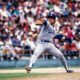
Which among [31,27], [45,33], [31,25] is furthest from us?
[31,25]

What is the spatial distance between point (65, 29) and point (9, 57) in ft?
11.4

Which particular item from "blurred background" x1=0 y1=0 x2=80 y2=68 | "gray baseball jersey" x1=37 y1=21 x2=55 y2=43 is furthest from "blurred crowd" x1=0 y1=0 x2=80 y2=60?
"gray baseball jersey" x1=37 y1=21 x2=55 y2=43

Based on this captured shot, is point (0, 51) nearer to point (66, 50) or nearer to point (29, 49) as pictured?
point (29, 49)

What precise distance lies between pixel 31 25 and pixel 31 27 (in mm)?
218

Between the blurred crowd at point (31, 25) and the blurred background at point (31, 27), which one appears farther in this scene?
the blurred crowd at point (31, 25)

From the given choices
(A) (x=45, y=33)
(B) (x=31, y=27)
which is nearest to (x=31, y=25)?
(B) (x=31, y=27)

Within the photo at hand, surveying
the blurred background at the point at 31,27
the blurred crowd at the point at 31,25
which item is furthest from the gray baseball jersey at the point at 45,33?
the blurred crowd at the point at 31,25

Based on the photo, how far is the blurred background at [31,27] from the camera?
648 inches

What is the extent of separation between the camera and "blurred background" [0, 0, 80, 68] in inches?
648

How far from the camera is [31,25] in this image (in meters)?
18.6

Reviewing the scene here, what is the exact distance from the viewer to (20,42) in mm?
16969

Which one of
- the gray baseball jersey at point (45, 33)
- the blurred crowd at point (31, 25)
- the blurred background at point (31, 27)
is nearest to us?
the gray baseball jersey at point (45, 33)

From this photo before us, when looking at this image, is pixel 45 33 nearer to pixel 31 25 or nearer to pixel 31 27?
pixel 31 27

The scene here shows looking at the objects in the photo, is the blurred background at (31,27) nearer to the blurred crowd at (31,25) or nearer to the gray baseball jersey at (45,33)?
the blurred crowd at (31,25)
